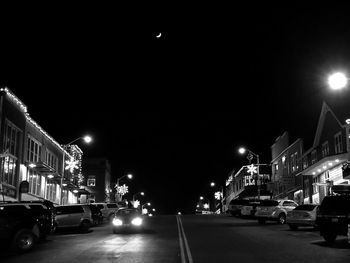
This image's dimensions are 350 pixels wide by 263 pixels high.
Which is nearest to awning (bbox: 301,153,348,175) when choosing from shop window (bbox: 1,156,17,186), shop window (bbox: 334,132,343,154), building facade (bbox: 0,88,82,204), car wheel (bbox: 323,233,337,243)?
shop window (bbox: 334,132,343,154)

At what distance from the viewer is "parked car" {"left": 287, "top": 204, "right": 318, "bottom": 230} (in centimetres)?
2766

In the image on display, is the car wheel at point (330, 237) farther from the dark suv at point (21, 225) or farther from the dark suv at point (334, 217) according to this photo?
the dark suv at point (21, 225)

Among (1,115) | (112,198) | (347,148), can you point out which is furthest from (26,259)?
(112,198)

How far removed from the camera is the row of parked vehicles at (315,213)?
68.3ft

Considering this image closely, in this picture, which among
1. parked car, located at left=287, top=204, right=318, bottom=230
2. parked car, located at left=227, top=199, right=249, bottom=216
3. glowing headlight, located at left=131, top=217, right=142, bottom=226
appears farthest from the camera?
parked car, located at left=227, top=199, right=249, bottom=216

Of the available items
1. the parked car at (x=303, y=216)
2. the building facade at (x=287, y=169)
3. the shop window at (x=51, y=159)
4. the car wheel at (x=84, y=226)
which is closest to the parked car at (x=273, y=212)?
the parked car at (x=303, y=216)

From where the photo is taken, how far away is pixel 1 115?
37.6m

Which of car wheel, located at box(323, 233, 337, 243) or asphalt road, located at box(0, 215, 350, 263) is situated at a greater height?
car wheel, located at box(323, 233, 337, 243)

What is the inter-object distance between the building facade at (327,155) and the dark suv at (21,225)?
2438 centimetres

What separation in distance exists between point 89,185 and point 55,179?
32.7m

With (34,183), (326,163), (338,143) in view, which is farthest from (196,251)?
(34,183)

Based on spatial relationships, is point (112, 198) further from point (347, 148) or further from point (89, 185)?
Result: point (347, 148)

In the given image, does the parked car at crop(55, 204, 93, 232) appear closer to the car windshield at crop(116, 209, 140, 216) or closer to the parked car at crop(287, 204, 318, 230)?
the car windshield at crop(116, 209, 140, 216)

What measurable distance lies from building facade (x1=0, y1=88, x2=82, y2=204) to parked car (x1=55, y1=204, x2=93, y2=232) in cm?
477
